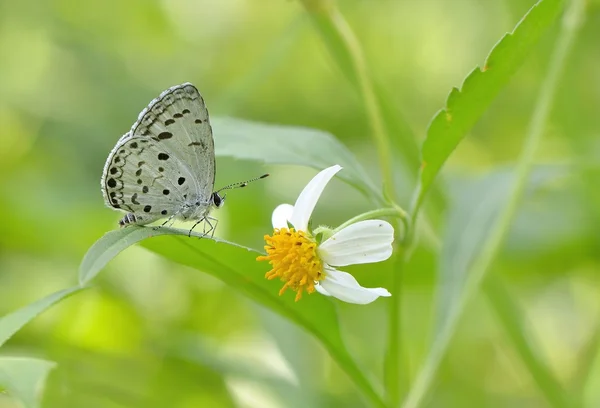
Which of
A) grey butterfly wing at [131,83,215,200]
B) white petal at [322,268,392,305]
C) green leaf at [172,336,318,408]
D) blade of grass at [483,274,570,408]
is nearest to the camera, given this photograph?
white petal at [322,268,392,305]

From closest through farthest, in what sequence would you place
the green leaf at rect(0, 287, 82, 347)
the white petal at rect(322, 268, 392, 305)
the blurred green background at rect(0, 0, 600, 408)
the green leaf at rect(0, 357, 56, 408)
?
the green leaf at rect(0, 357, 56, 408) < the green leaf at rect(0, 287, 82, 347) < the white petal at rect(322, 268, 392, 305) < the blurred green background at rect(0, 0, 600, 408)

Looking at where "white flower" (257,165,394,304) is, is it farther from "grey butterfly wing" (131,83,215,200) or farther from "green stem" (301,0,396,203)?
"grey butterfly wing" (131,83,215,200)

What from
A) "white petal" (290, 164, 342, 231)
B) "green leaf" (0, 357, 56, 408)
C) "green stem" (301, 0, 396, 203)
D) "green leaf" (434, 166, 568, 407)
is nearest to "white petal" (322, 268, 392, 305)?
"white petal" (290, 164, 342, 231)

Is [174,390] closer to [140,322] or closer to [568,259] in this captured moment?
[140,322]

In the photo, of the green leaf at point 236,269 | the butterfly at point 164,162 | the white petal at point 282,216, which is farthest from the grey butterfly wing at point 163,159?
the green leaf at point 236,269

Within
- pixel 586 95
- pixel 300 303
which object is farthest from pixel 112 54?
pixel 300 303

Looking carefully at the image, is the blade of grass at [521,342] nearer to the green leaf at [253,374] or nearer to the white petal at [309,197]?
the green leaf at [253,374]
